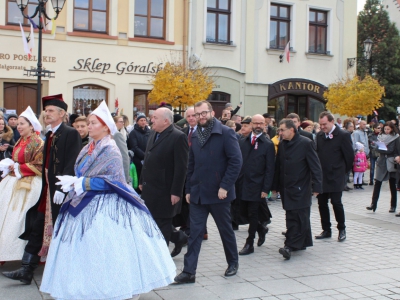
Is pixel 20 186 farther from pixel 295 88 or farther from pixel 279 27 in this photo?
pixel 279 27

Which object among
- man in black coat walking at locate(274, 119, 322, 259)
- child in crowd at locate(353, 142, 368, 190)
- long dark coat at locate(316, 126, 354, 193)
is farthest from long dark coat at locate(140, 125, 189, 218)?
child in crowd at locate(353, 142, 368, 190)

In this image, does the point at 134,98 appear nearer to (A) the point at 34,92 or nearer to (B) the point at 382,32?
(A) the point at 34,92

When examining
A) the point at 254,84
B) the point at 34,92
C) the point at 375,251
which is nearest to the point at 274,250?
the point at 375,251

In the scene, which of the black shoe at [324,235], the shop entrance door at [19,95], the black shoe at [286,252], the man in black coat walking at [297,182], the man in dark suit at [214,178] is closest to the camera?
the man in dark suit at [214,178]

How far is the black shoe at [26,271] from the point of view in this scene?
18.9 ft

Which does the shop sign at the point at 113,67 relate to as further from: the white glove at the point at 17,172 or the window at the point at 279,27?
the white glove at the point at 17,172

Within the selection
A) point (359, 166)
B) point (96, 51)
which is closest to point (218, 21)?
point (96, 51)

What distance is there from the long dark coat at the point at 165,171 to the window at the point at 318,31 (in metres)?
18.8

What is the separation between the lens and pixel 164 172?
613 cm

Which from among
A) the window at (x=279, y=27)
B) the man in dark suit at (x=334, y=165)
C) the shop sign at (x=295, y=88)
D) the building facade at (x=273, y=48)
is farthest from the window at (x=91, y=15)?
the man in dark suit at (x=334, y=165)

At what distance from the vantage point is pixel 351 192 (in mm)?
14766

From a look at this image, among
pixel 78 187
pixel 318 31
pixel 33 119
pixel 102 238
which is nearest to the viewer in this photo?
pixel 102 238

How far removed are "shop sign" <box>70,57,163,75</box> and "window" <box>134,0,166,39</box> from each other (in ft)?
3.98

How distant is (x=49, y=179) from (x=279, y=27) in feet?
61.1
